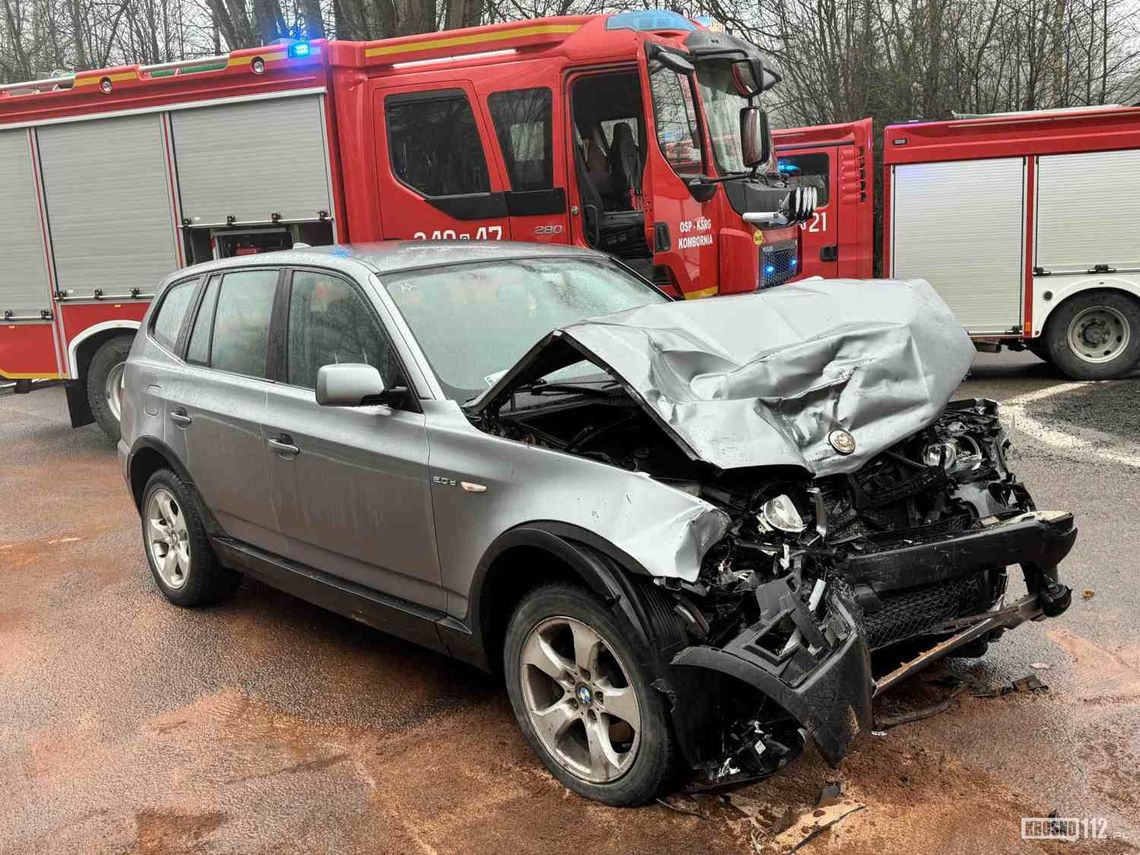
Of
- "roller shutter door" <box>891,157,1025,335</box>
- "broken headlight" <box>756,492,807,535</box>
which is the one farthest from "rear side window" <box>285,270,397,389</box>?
"roller shutter door" <box>891,157,1025,335</box>

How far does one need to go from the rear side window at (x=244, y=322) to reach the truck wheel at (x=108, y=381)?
5.20 metres

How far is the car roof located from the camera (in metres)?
4.50

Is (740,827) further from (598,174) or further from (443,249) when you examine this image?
(598,174)

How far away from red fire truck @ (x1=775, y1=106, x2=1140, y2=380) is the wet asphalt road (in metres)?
6.26

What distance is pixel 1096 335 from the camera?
37.3 feet

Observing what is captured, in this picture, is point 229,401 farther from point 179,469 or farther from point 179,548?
point 179,548

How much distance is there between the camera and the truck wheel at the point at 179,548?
527 centimetres

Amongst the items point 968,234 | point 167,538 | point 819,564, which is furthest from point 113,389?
point 968,234

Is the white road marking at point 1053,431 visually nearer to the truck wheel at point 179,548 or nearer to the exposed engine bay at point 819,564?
the exposed engine bay at point 819,564

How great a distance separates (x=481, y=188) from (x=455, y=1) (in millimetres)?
8658

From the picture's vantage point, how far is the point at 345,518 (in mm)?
4230

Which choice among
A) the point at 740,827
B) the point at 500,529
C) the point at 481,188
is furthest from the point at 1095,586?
the point at 481,188

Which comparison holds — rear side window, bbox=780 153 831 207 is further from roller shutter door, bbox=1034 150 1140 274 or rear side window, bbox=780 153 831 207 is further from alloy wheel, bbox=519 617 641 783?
alloy wheel, bbox=519 617 641 783

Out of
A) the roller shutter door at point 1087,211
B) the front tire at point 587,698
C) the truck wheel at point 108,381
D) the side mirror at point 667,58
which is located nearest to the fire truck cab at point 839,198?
the roller shutter door at point 1087,211
